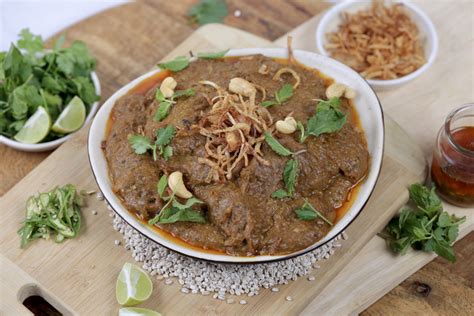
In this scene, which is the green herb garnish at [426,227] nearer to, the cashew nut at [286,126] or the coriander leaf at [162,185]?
the cashew nut at [286,126]

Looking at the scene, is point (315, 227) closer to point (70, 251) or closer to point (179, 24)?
point (70, 251)

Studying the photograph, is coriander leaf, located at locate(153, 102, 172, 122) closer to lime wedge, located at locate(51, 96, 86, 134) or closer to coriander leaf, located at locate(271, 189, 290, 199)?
coriander leaf, located at locate(271, 189, 290, 199)

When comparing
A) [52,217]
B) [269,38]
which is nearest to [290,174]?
[52,217]

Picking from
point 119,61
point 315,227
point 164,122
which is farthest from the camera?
point 119,61

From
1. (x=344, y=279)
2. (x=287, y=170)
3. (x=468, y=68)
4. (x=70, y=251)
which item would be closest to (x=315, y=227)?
(x=287, y=170)

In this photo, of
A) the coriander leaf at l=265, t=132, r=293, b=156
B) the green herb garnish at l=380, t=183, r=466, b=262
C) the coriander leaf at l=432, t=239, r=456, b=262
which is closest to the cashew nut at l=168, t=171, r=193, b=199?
the coriander leaf at l=265, t=132, r=293, b=156

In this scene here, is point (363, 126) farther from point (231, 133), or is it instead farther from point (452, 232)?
point (231, 133)
